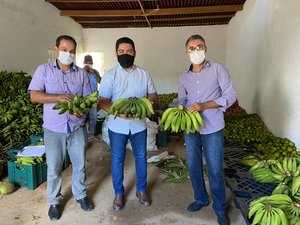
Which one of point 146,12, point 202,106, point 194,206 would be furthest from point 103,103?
point 146,12

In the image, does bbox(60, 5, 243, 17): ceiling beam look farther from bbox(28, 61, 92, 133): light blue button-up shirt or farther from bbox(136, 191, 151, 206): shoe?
bbox(136, 191, 151, 206): shoe

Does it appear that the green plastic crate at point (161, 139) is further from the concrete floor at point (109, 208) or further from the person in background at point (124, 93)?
the person in background at point (124, 93)

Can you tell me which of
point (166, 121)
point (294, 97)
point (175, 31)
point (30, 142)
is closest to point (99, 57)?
point (175, 31)

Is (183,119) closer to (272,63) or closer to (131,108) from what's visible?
(131,108)

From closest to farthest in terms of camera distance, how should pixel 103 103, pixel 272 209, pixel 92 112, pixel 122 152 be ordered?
pixel 272 209 → pixel 103 103 → pixel 122 152 → pixel 92 112

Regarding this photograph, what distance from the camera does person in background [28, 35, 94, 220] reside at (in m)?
2.26

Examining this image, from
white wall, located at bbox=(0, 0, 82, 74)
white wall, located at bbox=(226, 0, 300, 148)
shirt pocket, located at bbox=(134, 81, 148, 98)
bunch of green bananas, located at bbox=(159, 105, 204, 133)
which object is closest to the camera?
bunch of green bananas, located at bbox=(159, 105, 204, 133)

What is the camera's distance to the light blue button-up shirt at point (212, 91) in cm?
218

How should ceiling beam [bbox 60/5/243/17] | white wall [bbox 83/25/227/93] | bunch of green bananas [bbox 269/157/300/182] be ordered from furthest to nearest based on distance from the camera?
white wall [bbox 83/25/227/93]
ceiling beam [bbox 60/5/243/17]
bunch of green bananas [bbox 269/157/300/182]

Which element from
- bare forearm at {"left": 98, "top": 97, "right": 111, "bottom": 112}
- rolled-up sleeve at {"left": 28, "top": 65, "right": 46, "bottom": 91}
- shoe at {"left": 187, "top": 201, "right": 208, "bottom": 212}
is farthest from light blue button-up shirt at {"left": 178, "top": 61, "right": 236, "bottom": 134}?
rolled-up sleeve at {"left": 28, "top": 65, "right": 46, "bottom": 91}

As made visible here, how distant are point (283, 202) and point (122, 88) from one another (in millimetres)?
1641

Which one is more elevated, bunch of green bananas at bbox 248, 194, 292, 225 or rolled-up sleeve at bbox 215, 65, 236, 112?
rolled-up sleeve at bbox 215, 65, 236, 112

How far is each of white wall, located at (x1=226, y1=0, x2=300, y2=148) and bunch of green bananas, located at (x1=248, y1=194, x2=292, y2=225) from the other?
2.50 metres

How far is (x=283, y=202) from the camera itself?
1.27m
